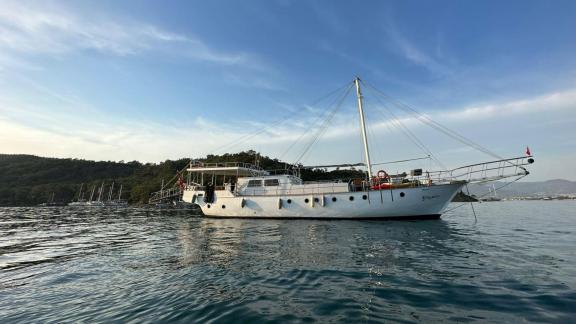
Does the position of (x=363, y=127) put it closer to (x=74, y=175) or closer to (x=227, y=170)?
(x=227, y=170)

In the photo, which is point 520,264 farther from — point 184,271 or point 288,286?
point 184,271

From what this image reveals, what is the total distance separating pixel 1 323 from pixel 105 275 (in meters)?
3.20

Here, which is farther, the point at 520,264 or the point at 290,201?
the point at 290,201

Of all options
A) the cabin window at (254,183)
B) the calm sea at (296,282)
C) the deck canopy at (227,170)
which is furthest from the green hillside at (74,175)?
the calm sea at (296,282)

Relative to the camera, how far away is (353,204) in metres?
25.3

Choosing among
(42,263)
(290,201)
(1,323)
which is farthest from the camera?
(290,201)

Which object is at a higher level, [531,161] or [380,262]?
[531,161]

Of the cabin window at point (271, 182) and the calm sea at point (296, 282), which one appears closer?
the calm sea at point (296, 282)

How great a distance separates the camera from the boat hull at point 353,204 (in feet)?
78.1

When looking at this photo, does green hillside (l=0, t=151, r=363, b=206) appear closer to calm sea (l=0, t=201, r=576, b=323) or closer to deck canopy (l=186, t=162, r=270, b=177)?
deck canopy (l=186, t=162, r=270, b=177)

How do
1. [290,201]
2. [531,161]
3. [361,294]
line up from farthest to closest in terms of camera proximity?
1. [290,201]
2. [531,161]
3. [361,294]

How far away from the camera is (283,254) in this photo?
38.9ft

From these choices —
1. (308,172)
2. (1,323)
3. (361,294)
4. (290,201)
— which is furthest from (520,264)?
(308,172)

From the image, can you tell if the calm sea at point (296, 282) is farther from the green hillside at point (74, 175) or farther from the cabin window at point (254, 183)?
the green hillside at point (74, 175)
